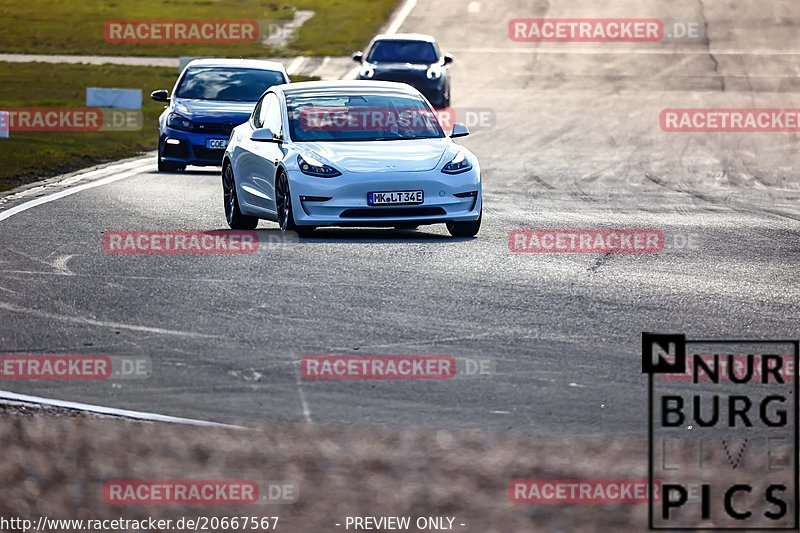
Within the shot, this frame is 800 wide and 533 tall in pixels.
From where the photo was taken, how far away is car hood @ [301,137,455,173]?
1605 centimetres

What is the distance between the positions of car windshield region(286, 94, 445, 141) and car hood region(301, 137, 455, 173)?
282mm

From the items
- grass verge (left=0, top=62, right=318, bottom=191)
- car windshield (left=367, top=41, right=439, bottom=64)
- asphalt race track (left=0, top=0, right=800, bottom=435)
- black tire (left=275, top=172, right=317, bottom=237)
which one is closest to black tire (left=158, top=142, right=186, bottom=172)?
asphalt race track (left=0, top=0, right=800, bottom=435)

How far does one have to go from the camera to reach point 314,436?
7.45 meters

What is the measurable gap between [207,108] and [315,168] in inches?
345

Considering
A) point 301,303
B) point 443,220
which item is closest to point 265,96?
point 443,220

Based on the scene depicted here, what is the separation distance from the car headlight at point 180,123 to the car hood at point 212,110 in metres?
0.06

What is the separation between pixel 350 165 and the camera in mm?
16047

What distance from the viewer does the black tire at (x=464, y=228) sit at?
1638 cm

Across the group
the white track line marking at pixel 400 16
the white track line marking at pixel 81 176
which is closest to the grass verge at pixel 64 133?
the white track line marking at pixel 81 176

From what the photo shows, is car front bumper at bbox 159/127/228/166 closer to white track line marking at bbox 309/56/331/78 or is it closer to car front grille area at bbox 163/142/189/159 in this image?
car front grille area at bbox 163/142/189/159

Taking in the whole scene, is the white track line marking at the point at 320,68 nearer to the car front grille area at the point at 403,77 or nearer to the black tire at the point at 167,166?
the car front grille area at the point at 403,77

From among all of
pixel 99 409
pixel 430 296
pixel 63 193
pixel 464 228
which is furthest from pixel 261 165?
pixel 99 409

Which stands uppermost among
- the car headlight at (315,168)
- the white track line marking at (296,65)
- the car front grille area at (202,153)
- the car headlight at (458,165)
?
the car headlight at (315,168)

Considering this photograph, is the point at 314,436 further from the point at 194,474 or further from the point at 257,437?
the point at 194,474
